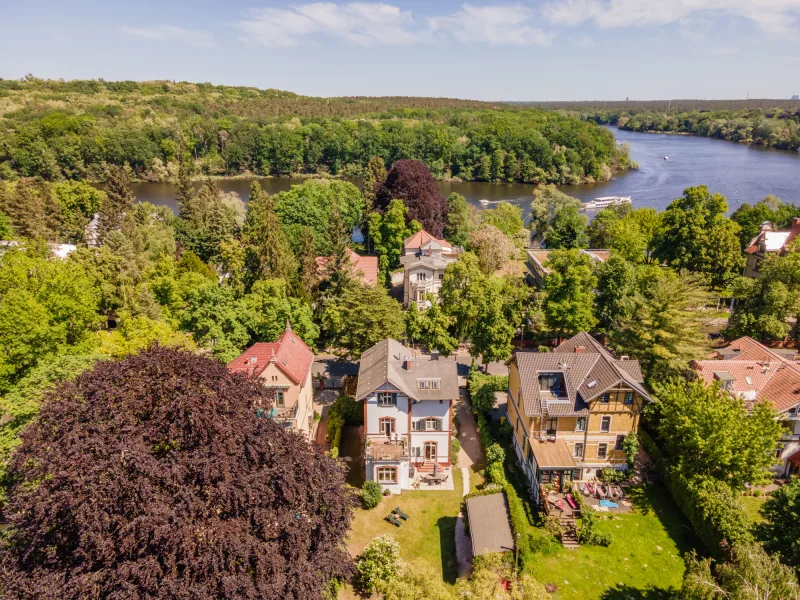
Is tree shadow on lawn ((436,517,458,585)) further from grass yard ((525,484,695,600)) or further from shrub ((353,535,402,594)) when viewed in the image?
grass yard ((525,484,695,600))

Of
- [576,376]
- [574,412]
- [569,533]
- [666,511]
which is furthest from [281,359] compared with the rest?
[666,511]

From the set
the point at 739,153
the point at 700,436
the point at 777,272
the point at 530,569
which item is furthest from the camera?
the point at 739,153

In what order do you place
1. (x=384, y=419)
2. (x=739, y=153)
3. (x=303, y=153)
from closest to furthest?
(x=384, y=419), (x=303, y=153), (x=739, y=153)

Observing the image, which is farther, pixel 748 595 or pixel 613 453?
pixel 613 453

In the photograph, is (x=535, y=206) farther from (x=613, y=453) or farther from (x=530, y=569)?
(x=530, y=569)

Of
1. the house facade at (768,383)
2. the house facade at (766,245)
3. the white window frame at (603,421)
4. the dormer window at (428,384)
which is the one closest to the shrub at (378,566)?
the dormer window at (428,384)

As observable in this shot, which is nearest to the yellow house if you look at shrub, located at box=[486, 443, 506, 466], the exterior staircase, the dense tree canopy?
shrub, located at box=[486, 443, 506, 466]

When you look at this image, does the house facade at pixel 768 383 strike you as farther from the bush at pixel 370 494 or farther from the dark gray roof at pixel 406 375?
the bush at pixel 370 494

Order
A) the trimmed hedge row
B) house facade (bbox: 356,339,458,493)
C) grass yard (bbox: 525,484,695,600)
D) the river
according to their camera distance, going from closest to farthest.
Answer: grass yard (bbox: 525,484,695,600) < the trimmed hedge row < house facade (bbox: 356,339,458,493) < the river

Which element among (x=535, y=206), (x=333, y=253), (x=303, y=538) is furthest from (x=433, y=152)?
(x=303, y=538)
